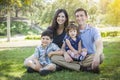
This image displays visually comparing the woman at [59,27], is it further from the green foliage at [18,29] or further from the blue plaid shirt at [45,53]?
the green foliage at [18,29]

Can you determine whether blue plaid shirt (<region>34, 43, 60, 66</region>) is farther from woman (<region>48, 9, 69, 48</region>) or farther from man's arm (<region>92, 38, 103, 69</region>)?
man's arm (<region>92, 38, 103, 69</region>)

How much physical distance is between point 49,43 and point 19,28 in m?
33.6

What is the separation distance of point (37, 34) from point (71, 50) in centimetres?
3211

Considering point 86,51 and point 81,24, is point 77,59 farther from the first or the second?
point 81,24

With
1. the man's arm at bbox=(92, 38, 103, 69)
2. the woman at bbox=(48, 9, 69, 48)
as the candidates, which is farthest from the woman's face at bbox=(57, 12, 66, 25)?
the man's arm at bbox=(92, 38, 103, 69)

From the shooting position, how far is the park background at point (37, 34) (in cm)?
591

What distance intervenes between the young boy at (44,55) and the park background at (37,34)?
0.20 metres

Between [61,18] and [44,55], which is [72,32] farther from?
[44,55]

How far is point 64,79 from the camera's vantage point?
5.46m

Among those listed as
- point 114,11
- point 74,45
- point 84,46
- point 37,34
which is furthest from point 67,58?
point 37,34

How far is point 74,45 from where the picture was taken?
6082 mm

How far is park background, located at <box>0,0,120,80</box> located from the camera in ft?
19.4

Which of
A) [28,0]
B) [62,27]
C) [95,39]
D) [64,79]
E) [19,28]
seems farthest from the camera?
[19,28]

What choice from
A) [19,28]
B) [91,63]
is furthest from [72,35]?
[19,28]
